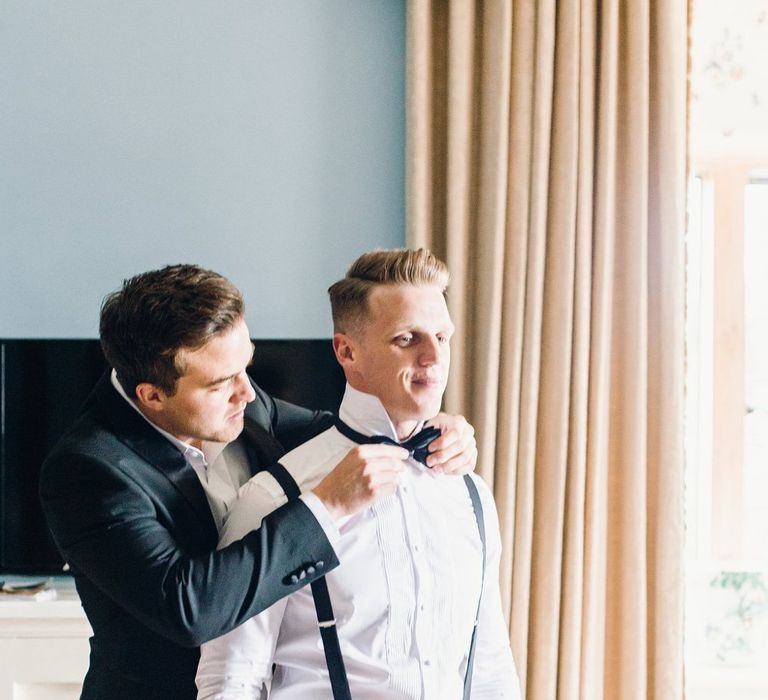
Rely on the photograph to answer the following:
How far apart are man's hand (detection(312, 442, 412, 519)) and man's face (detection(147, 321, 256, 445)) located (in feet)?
0.68

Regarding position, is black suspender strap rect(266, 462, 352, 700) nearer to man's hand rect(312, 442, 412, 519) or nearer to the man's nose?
man's hand rect(312, 442, 412, 519)

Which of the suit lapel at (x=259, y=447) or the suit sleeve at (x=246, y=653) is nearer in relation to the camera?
the suit sleeve at (x=246, y=653)

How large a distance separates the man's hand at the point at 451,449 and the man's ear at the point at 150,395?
448 millimetres

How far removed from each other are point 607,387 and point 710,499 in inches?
28.2

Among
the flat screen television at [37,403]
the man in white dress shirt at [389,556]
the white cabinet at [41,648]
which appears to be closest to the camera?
the man in white dress shirt at [389,556]

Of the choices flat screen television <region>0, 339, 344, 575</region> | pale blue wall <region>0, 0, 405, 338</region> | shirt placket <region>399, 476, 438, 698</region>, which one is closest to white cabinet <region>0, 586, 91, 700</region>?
flat screen television <region>0, 339, 344, 575</region>

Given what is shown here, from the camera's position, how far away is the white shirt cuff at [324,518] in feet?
4.22

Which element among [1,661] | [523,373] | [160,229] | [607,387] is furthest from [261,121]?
[1,661]

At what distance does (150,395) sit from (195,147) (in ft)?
4.81

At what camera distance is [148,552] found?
127 centimetres

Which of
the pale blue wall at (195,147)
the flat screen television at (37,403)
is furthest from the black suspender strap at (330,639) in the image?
the pale blue wall at (195,147)

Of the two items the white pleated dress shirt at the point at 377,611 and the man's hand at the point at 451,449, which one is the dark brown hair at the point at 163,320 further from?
the man's hand at the point at 451,449

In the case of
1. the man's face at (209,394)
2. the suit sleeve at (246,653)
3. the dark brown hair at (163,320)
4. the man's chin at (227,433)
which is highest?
the dark brown hair at (163,320)

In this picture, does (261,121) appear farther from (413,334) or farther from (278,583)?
(278,583)
